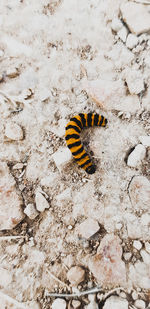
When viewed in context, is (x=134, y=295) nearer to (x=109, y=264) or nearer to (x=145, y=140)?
(x=109, y=264)

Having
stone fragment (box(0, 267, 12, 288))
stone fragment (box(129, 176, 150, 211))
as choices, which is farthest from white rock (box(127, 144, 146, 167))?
stone fragment (box(0, 267, 12, 288))

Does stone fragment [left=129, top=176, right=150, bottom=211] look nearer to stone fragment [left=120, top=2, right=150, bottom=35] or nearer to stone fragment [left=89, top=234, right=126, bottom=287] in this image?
stone fragment [left=89, top=234, right=126, bottom=287]

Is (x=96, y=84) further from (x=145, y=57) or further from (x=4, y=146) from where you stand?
(x=4, y=146)

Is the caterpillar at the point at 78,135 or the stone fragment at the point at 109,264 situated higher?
the caterpillar at the point at 78,135

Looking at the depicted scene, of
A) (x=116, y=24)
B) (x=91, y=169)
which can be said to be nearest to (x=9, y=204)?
(x=91, y=169)

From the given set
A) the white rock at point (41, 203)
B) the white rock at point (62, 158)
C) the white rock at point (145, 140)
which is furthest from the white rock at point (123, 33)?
the white rock at point (41, 203)

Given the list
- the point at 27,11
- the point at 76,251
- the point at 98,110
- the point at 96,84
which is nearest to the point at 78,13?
the point at 27,11

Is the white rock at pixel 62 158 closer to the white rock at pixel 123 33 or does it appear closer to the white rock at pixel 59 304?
the white rock at pixel 59 304
